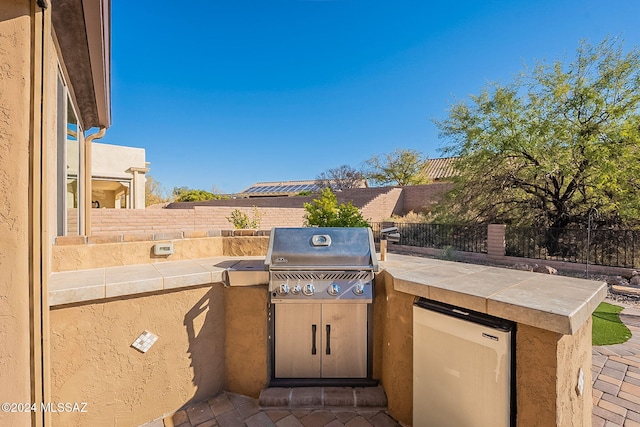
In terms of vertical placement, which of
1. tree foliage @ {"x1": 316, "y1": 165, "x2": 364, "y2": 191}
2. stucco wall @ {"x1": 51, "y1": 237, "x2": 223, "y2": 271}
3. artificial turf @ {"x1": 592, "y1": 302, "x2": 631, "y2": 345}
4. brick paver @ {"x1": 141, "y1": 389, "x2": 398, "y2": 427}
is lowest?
artificial turf @ {"x1": 592, "y1": 302, "x2": 631, "y2": 345}

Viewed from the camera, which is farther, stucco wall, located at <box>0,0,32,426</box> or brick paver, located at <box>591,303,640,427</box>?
brick paver, located at <box>591,303,640,427</box>

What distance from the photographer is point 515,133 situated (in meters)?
9.66

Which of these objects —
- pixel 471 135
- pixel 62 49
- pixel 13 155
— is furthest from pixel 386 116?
pixel 13 155

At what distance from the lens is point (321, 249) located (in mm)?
2508

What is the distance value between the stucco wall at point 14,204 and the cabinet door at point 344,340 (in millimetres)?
1991

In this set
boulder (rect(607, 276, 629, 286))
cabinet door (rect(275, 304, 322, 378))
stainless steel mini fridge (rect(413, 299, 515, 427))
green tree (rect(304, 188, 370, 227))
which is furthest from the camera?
boulder (rect(607, 276, 629, 286))

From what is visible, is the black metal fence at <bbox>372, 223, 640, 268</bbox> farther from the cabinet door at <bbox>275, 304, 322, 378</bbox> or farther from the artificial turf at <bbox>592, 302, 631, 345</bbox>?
the cabinet door at <bbox>275, 304, 322, 378</bbox>

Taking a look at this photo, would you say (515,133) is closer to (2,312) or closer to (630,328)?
(630,328)

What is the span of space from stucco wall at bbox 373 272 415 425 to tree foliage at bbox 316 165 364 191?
75.8 ft

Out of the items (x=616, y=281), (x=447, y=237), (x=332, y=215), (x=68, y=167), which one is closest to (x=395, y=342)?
(x=332, y=215)

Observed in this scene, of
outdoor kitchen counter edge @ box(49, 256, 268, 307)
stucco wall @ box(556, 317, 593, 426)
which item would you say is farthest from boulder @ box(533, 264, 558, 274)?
outdoor kitchen counter edge @ box(49, 256, 268, 307)

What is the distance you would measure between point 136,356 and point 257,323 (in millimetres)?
967

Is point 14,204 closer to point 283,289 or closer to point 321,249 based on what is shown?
point 283,289

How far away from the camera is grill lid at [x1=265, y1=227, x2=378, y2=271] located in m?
2.42
